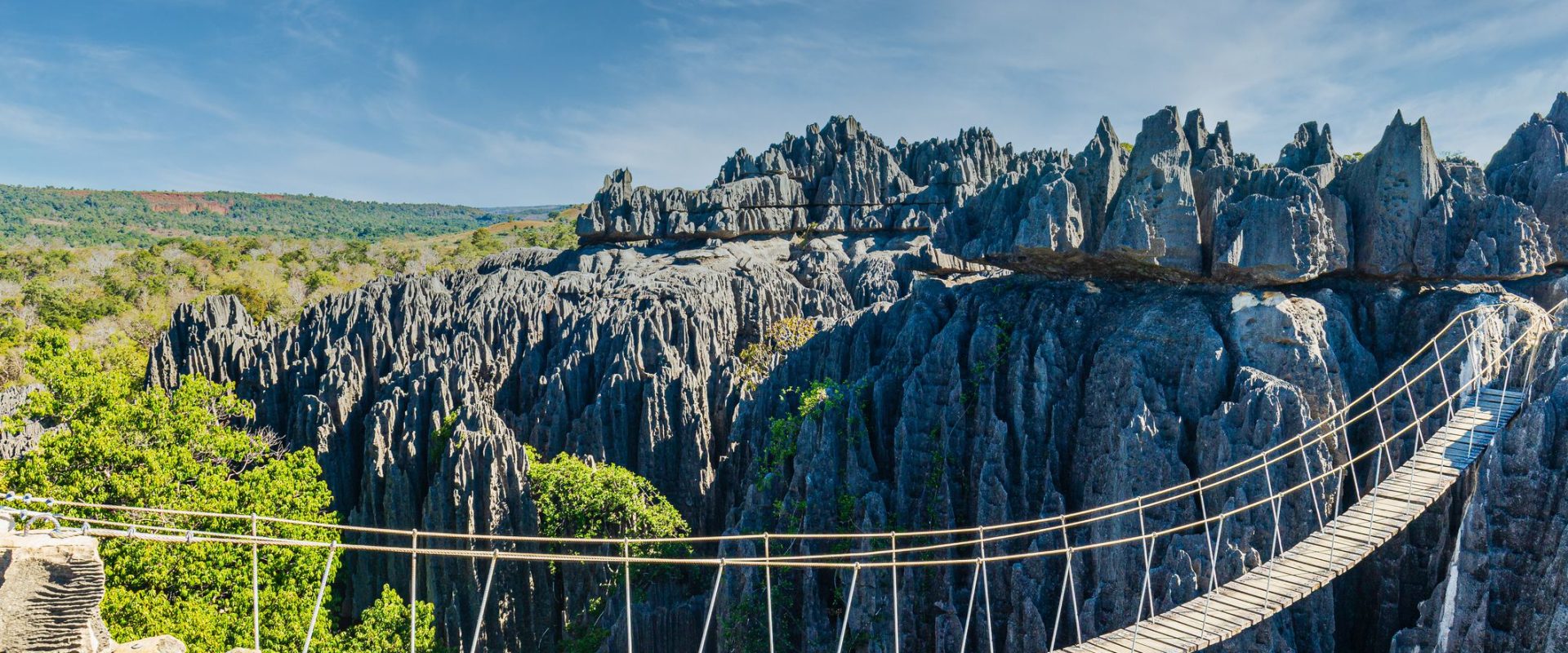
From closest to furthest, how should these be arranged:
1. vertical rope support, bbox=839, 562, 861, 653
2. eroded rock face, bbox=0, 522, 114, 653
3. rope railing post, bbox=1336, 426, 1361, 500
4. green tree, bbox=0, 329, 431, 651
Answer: eroded rock face, bbox=0, 522, 114, 653 < vertical rope support, bbox=839, 562, 861, 653 < rope railing post, bbox=1336, 426, 1361, 500 < green tree, bbox=0, 329, 431, 651

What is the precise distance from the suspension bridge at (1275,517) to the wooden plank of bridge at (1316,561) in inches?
0.9

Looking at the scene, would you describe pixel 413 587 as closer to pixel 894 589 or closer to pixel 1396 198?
pixel 894 589

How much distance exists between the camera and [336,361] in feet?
117

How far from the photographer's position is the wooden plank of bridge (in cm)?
1320

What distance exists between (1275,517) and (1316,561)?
2.66 feet

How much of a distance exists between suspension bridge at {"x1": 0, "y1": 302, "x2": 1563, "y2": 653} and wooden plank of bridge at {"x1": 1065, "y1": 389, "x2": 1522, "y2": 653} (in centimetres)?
2

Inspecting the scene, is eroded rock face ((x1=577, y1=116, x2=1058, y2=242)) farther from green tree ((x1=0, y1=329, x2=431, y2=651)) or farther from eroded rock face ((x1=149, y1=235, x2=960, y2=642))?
green tree ((x1=0, y1=329, x2=431, y2=651))

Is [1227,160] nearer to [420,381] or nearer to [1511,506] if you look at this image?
[1511,506]

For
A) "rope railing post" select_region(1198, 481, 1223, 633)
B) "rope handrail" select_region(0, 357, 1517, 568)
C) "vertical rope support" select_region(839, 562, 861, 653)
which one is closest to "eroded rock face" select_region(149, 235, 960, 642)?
"rope handrail" select_region(0, 357, 1517, 568)

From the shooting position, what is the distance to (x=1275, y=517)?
46.3ft

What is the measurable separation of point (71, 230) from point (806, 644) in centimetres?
17140

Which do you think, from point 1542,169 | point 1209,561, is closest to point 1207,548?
point 1209,561

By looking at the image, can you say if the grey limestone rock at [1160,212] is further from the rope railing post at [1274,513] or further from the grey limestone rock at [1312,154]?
the rope railing post at [1274,513]

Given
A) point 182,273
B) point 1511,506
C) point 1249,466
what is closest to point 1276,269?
point 1249,466
